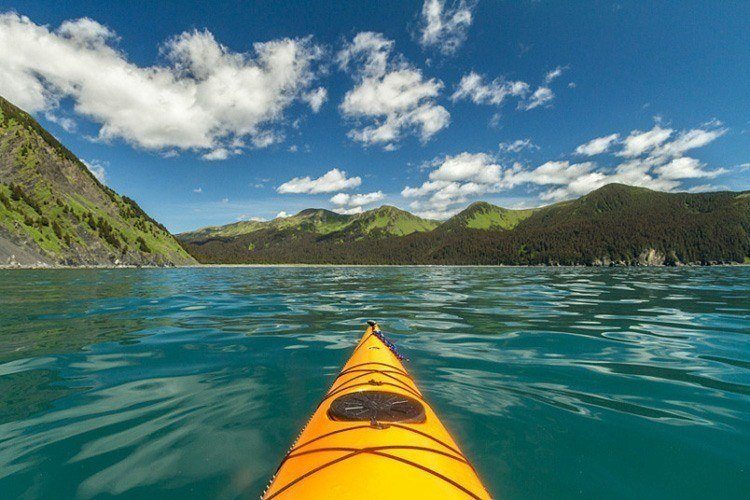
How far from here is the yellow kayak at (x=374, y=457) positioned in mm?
3133

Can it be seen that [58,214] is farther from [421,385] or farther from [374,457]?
[374,457]

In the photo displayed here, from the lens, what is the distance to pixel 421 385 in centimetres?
848

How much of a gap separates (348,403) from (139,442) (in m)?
3.83

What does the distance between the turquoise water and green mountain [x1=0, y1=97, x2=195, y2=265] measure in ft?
304

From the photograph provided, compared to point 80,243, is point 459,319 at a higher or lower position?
lower

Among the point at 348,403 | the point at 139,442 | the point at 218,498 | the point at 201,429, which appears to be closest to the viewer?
the point at 218,498

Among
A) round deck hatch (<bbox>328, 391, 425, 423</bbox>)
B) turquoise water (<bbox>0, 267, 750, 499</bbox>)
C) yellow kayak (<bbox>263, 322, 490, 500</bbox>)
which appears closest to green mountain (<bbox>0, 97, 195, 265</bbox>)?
turquoise water (<bbox>0, 267, 750, 499</bbox>)

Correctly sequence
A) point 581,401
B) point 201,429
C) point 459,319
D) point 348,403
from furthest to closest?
1. point 459,319
2. point 581,401
3. point 201,429
4. point 348,403

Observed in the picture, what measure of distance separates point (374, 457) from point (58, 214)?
146155mm

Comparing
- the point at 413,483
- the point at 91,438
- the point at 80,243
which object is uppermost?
the point at 80,243

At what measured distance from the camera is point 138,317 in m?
17.2

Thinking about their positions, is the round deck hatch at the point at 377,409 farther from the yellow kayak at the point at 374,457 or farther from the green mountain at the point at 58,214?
the green mountain at the point at 58,214

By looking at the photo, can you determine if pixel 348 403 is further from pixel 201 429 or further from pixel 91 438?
pixel 91 438

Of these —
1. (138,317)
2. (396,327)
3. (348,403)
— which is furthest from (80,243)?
(348,403)
